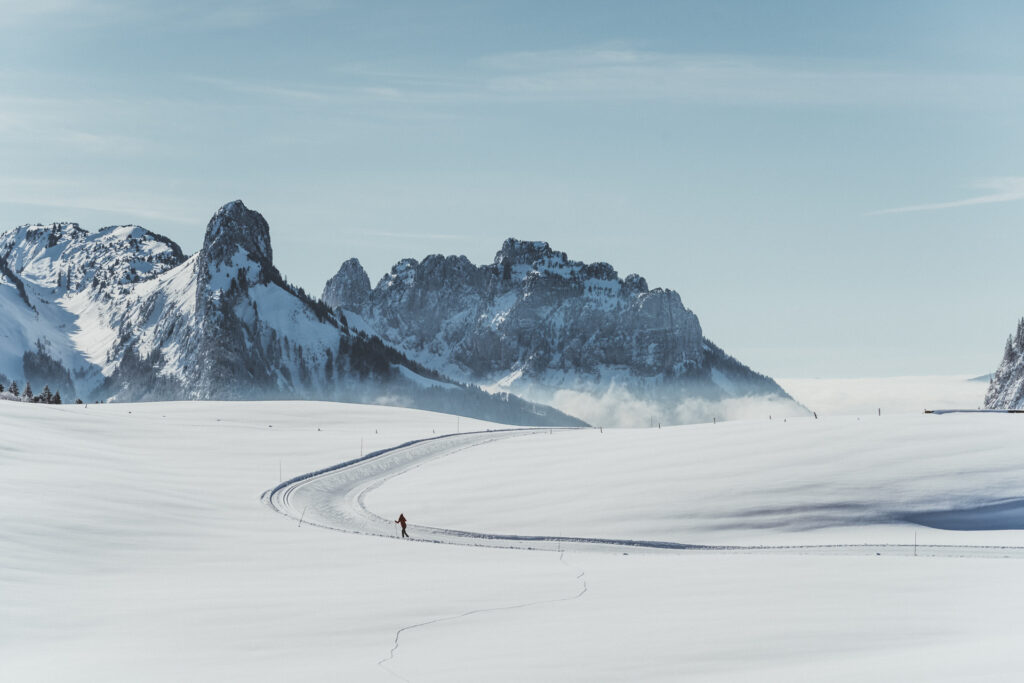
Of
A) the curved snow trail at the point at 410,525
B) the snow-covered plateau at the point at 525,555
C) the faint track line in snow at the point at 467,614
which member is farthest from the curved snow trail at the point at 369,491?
the faint track line in snow at the point at 467,614

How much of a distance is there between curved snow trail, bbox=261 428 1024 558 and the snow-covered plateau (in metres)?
0.28

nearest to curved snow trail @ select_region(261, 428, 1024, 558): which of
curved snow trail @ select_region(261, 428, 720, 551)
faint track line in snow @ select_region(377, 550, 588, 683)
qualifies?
curved snow trail @ select_region(261, 428, 720, 551)

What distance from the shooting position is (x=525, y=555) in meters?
45.2

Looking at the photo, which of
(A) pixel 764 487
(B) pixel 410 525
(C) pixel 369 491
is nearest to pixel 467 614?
(B) pixel 410 525

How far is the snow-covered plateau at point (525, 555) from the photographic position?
76.3ft

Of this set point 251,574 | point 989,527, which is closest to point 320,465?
point 251,574

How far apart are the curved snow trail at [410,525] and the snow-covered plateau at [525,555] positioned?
0.28m

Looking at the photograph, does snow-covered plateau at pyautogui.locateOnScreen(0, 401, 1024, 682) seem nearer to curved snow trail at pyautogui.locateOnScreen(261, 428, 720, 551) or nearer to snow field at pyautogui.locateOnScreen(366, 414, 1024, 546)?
snow field at pyautogui.locateOnScreen(366, 414, 1024, 546)

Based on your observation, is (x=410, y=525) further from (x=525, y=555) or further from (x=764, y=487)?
(x=764, y=487)

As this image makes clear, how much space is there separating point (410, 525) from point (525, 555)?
1236 centimetres

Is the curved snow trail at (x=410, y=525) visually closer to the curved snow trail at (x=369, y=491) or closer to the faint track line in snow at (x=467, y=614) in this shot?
the curved snow trail at (x=369, y=491)

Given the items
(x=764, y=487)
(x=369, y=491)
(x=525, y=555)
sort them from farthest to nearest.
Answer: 1. (x=369, y=491)
2. (x=764, y=487)
3. (x=525, y=555)

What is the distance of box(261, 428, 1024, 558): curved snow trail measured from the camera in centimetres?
4494

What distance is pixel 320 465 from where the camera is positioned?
77.4 metres
